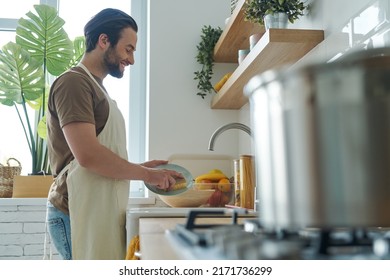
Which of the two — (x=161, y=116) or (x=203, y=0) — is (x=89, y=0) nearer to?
(x=203, y=0)

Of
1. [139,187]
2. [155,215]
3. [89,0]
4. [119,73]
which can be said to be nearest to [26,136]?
[139,187]

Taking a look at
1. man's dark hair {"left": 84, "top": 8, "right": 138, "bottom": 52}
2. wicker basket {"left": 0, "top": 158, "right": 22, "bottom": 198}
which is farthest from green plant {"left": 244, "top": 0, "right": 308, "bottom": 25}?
wicker basket {"left": 0, "top": 158, "right": 22, "bottom": 198}

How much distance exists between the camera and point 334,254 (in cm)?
35

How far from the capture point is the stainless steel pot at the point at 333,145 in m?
0.36

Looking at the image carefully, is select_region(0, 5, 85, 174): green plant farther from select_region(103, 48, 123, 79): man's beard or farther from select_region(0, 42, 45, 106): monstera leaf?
select_region(103, 48, 123, 79): man's beard

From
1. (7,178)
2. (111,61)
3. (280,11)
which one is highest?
(280,11)

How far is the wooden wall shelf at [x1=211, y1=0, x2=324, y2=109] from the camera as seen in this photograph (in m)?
1.04

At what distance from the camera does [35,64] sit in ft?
6.01

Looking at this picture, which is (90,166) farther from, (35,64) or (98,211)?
(35,64)

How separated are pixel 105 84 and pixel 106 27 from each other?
2.40 feet

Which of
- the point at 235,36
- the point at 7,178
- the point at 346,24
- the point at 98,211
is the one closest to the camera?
the point at 346,24

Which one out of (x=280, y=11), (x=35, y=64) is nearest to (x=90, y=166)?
(x=280, y=11)

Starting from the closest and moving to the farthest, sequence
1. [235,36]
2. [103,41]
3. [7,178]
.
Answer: [103,41]
[235,36]
[7,178]
